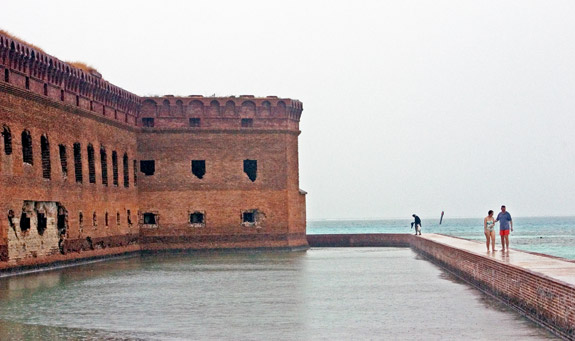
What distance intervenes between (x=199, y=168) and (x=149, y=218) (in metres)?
3.22

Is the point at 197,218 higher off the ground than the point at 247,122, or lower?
lower

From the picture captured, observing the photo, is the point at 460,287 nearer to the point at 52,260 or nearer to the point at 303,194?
the point at 52,260

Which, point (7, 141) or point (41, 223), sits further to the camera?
point (41, 223)

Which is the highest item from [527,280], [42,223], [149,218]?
[149,218]

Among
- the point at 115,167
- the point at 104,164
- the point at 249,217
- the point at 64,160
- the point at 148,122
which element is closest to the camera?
the point at 64,160

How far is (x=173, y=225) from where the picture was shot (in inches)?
1684

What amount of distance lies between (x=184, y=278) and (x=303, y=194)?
1982 centimetres

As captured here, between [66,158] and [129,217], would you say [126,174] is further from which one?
[66,158]

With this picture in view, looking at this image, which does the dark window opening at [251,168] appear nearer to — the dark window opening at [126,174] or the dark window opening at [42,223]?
the dark window opening at [126,174]

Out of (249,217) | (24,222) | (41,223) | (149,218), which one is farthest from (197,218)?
(24,222)

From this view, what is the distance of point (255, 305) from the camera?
723 inches

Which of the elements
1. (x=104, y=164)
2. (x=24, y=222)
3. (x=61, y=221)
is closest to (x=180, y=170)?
(x=104, y=164)

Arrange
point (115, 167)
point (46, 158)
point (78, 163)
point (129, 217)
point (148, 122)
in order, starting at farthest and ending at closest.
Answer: point (148, 122)
point (129, 217)
point (115, 167)
point (78, 163)
point (46, 158)

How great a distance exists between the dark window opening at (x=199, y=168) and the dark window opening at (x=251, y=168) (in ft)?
6.36
